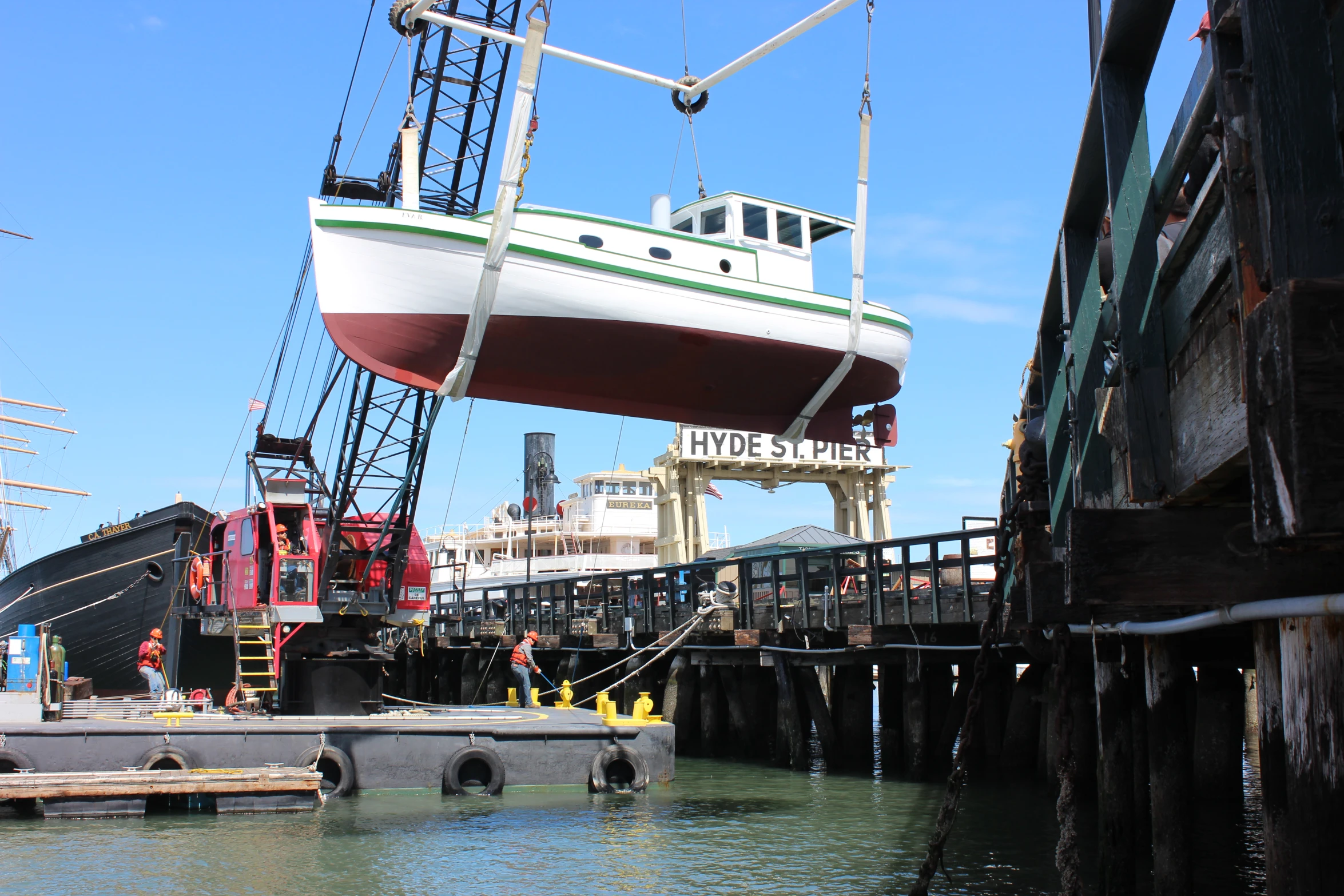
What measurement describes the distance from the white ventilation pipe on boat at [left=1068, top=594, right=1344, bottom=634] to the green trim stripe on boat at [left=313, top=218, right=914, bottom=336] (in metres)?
9.48

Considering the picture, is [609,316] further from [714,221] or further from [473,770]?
[473,770]

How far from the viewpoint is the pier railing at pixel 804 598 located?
51.6 feet

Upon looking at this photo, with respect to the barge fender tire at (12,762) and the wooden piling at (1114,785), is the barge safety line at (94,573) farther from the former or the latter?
the wooden piling at (1114,785)

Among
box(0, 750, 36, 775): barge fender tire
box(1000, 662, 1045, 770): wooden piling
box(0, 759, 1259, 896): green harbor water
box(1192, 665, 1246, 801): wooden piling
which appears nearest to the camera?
box(0, 759, 1259, 896): green harbor water

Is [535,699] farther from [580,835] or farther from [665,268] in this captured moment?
[665,268]

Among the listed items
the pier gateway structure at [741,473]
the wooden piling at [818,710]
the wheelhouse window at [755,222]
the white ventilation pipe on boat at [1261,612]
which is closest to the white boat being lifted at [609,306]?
the wheelhouse window at [755,222]

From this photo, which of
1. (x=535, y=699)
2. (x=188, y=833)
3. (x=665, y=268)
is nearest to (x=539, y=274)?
(x=665, y=268)

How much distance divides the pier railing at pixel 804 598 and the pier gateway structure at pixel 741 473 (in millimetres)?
9458

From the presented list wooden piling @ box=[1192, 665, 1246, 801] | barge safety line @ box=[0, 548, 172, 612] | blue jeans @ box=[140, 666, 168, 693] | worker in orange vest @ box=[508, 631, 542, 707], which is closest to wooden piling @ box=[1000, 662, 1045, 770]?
wooden piling @ box=[1192, 665, 1246, 801]

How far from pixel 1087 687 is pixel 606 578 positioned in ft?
47.0

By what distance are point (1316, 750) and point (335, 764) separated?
1313cm

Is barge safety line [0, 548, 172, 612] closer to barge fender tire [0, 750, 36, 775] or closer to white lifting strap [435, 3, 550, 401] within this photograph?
barge fender tire [0, 750, 36, 775]

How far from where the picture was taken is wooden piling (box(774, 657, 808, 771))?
1841 centimetres

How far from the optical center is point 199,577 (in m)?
20.8
